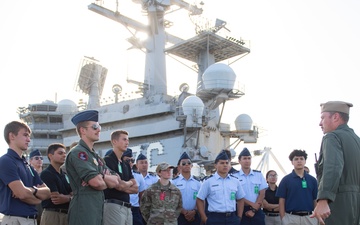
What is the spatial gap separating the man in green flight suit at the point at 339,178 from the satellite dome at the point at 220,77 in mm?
→ 21653

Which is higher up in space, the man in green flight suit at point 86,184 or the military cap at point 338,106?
the military cap at point 338,106

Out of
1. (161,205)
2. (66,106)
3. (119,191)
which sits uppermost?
(66,106)

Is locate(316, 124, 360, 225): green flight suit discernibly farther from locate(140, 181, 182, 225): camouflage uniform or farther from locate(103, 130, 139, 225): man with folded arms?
locate(140, 181, 182, 225): camouflage uniform

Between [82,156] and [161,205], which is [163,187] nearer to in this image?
[161,205]

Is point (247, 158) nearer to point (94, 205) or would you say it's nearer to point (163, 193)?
point (163, 193)

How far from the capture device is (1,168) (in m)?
5.16

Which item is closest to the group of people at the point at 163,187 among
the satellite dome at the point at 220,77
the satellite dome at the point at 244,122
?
the satellite dome at the point at 220,77

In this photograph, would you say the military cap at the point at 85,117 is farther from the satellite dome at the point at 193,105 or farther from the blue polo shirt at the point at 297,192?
the satellite dome at the point at 193,105

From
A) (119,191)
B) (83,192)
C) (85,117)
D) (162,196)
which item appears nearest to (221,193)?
(162,196)

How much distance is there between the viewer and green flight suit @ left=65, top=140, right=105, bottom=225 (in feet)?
16.1

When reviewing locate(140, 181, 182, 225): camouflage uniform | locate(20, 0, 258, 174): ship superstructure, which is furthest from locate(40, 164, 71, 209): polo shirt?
locate(20, 0, 258, 174): ship superstructure

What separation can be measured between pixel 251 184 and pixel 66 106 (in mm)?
34020

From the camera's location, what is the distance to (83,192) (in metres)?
4.99

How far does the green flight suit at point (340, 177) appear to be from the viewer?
14.9 ft
